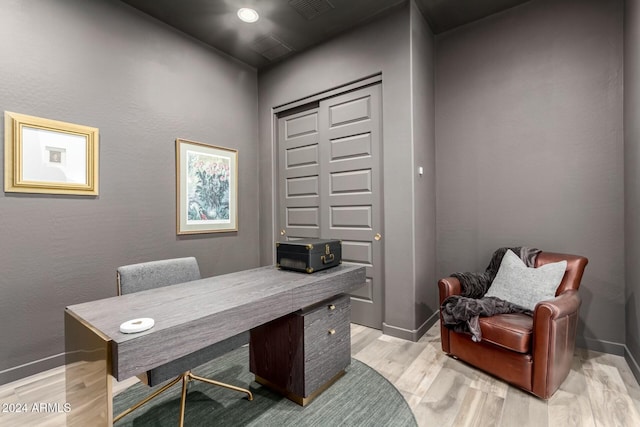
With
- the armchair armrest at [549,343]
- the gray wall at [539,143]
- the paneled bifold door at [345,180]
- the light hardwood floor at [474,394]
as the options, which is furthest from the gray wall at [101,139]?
the armchair armrest at [549,343]

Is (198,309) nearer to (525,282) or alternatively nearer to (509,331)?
(509,331)

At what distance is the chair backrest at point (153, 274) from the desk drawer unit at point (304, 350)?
2.04 ft

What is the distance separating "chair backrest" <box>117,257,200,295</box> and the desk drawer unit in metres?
0.62

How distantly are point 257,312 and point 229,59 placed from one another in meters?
3.42

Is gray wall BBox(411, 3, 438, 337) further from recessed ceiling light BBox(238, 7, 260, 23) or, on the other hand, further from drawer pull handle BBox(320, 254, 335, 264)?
recessed ceiling light BBox(238, 7, 260, 23)

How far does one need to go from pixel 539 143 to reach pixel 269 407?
10.5 feet

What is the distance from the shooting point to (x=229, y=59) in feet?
12.3

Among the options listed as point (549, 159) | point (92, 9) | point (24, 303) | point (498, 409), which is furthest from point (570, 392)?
point (92, 9)

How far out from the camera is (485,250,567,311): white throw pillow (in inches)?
89.7

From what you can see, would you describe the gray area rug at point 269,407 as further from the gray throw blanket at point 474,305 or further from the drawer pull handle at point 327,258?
the drawer pull handle at point 327,258

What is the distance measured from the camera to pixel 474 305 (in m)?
2.23

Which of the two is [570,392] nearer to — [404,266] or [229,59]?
[404,266]

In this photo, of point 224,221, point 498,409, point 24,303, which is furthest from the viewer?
point 224,221

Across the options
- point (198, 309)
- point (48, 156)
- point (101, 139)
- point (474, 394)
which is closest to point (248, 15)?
point (101, 139)
